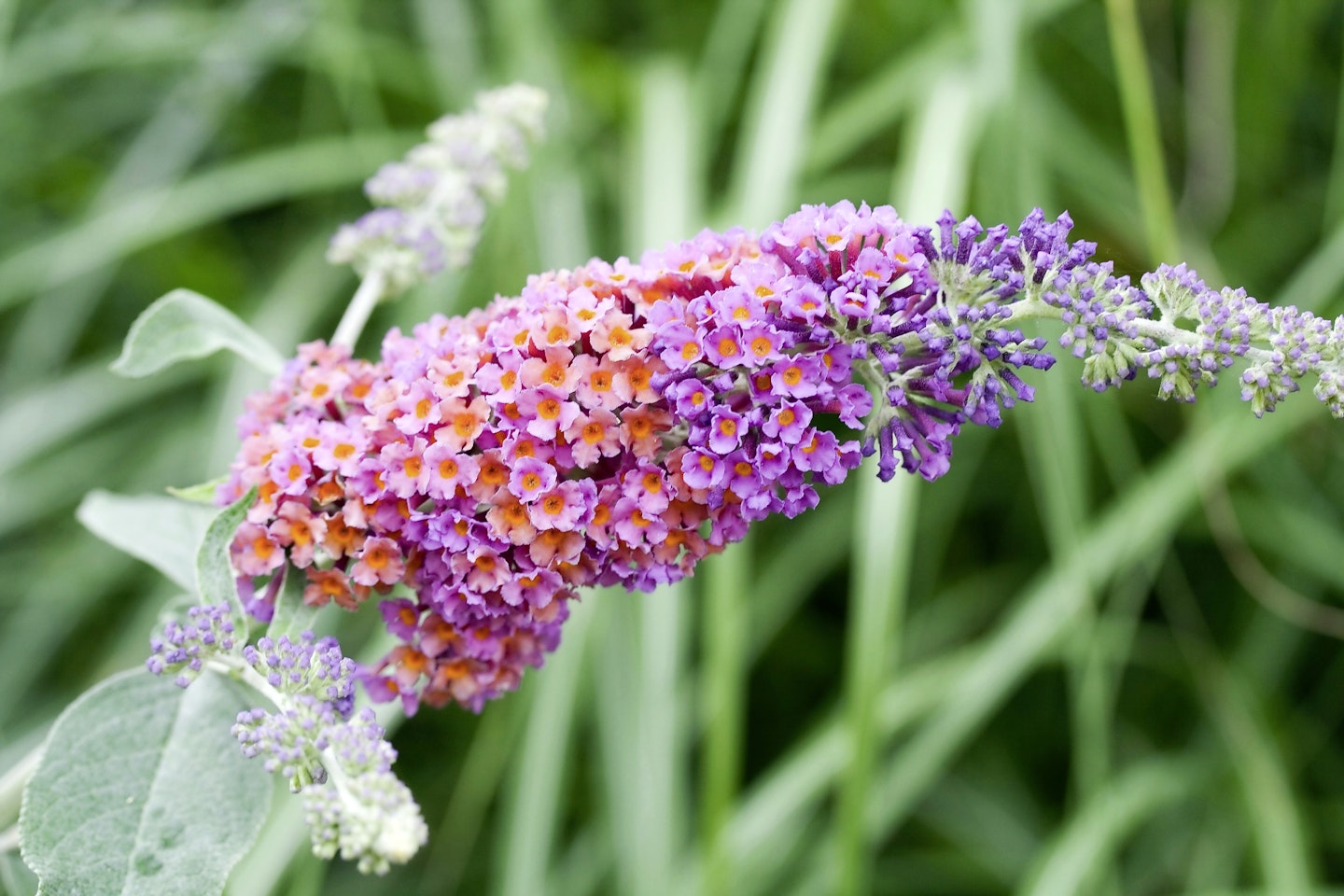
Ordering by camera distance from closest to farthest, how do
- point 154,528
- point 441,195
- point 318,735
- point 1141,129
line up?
point 318,735 → point 154,528 → point 441,195 → point 1141,129

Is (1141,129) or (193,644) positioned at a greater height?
(1141,129)

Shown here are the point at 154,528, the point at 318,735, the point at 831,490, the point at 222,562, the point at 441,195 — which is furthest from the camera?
the point at 831,490

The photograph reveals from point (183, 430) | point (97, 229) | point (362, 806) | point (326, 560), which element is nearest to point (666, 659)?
point (326, 560)

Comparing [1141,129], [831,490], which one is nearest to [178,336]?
[1141,129]

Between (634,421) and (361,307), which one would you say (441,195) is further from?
(634,421)

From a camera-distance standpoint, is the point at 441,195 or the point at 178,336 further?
the point at 441,195

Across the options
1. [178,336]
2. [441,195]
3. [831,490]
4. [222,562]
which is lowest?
[222,562]
